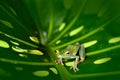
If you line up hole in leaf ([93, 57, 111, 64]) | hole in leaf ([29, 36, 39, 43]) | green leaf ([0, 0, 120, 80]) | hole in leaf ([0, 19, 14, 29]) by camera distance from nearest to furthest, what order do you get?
green leaf ([0, 0, 120, 80])
hole in leaf ([93, 57, 111, 64])
hole in leaf ([0, 19, 14, 29])
hole in leaf ([29, 36, 39, 43])

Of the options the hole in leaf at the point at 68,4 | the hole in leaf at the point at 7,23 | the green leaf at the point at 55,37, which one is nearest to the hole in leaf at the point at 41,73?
the green leaf at the point at 55,37

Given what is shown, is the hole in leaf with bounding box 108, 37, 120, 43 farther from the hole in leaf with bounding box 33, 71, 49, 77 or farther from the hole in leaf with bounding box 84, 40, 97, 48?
the hole in leaf with bounding box 33, 71, 49, 77

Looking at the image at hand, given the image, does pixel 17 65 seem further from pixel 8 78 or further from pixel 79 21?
pixel 79 21

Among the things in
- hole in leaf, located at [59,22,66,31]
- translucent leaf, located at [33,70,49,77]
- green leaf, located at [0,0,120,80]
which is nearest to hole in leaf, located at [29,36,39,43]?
green leaf, located at [0,0,120,80]

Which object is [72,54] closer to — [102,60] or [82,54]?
[82,54]

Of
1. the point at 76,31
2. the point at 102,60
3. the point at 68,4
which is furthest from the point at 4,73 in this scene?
the point at 68,4

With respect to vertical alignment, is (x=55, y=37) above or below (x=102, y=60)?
above

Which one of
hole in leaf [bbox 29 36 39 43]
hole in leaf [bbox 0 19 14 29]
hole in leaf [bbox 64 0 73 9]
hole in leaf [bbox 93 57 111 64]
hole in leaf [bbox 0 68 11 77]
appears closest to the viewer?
hole in leaf [bbox 0 68 11 77]

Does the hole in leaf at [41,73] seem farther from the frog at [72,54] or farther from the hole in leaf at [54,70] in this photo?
the frog at [72,54]
